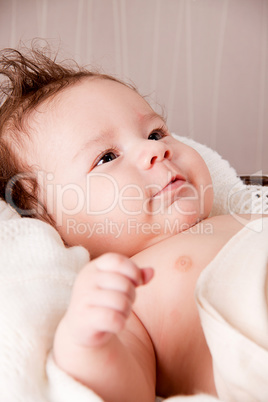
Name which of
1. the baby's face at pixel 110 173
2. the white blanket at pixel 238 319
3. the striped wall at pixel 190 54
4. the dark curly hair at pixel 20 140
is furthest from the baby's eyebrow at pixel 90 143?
the striped wall at pixel 190 54

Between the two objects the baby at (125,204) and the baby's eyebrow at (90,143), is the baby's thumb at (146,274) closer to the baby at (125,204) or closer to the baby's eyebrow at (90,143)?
the baby at (125,204)

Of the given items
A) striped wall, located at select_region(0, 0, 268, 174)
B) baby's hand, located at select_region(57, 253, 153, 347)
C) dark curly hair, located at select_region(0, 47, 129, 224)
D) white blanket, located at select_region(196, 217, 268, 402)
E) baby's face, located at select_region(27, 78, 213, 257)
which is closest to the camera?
baby's hand, located at select_region(57, 253, 153, 347)

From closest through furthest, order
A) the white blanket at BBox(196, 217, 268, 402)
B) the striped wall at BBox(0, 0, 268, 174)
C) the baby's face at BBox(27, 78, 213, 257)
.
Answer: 1. the white blanket at BBox(196, 217, 268, 402)
2. the baby's face at BBox(27, 78, 213, 257)
3. the striped wall at BBox(0, 0, 268, 174)

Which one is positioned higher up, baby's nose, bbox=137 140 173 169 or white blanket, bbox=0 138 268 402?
baby's nose, bbox=137 140 173 169

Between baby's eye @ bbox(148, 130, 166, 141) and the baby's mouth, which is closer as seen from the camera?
the baby's mouth

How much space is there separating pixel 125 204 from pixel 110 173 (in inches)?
2.9

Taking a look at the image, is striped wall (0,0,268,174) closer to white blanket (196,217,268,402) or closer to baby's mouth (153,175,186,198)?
baby's mouth (153,175,186,198)

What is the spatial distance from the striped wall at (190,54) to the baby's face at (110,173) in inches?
28.5

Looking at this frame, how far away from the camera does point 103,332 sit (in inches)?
17.9

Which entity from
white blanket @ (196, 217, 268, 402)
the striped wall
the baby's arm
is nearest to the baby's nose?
white blanket @ (196, 217, 268, 402)

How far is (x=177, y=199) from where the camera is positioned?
2.73 ft

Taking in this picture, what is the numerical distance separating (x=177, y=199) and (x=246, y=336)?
32 centimetres

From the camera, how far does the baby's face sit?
2.69ft

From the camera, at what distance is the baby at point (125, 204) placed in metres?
0.64
